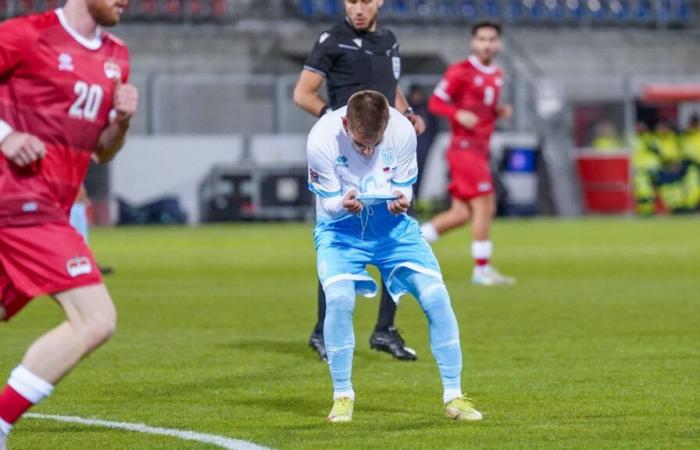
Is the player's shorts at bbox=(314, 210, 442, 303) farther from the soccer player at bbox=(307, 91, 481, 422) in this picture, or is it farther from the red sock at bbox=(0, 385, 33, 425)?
the red sock at bbox=(0, 385, 33, 425)

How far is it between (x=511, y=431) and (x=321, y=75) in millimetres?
3670

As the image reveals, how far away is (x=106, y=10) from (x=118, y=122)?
0.46 meters

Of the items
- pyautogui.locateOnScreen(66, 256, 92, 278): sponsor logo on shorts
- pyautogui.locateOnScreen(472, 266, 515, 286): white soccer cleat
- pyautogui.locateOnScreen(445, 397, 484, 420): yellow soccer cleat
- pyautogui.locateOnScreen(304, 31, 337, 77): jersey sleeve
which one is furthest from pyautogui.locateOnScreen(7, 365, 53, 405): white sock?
pyautogui.locateOnScreen(472, 266, 515, 286): white soccer cleat

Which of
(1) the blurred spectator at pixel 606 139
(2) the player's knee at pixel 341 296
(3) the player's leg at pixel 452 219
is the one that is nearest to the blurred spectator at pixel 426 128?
(3) the player's leg at pixel 452 219

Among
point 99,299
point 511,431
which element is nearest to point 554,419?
point 511,431

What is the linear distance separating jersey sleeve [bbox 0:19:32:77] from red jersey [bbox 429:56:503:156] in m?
9.93

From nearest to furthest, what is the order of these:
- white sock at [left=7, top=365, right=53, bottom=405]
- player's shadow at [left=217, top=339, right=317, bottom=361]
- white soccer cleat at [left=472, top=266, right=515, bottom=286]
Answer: white sock at [left=7, top=365, right=53, bottom=405] < player's shadow at [left=217, top=339, right=317, bottom=361] < white soccer cleat at [left=472, top=266, right=515, bottom=286]

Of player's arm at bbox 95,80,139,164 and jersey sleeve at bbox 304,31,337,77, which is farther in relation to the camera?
jersey sleeve at bbox 304,31,337,77

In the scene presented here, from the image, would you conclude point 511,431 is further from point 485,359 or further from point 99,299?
point 485,359

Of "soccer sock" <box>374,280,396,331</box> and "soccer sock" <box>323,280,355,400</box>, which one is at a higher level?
"soccer sock" <box>323,280,355,400</box>

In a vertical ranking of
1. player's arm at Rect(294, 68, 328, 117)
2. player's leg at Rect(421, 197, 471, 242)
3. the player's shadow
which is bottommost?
player's leg at Rect(421, 197, 471, 242)

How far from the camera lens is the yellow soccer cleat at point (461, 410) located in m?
8.00

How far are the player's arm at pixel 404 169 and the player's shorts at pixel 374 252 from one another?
0.40 feet

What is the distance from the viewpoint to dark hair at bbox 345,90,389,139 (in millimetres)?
7938
